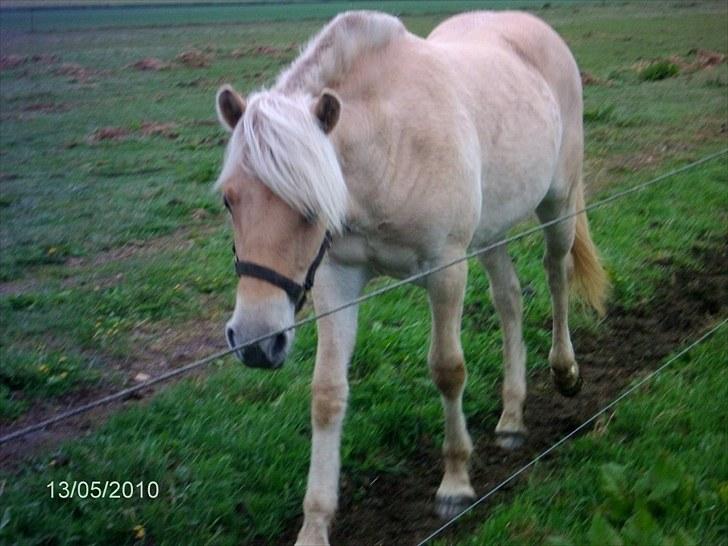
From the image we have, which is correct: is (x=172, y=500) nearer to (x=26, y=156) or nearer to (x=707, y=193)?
(x=707, y=193)

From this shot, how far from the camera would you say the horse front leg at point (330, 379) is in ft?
11.7

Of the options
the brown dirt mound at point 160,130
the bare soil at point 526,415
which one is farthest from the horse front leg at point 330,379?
the brown dirt mound at point 160,130

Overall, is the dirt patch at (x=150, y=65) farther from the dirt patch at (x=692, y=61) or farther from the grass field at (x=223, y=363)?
the dirt patch at (x=692, y=61)

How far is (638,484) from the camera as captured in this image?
11.1 feet

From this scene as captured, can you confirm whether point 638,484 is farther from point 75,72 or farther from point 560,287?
point 75,72

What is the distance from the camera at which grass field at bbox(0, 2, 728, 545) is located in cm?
344

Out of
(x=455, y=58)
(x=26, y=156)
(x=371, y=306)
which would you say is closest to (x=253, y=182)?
(x=455, y=58)

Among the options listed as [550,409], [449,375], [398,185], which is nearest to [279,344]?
[398,185]

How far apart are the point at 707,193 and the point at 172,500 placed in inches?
244

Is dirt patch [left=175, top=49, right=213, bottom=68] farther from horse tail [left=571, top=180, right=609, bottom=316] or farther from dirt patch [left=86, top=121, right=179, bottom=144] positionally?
horse tail [left=571, top=180, right=609, bottom=316]

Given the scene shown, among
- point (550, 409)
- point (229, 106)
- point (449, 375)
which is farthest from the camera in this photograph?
point (550, 409)

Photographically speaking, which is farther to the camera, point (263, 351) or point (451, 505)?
point (451, 505)

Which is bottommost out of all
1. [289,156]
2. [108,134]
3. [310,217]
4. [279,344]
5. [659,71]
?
[659,71]

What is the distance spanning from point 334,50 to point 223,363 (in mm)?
1909
